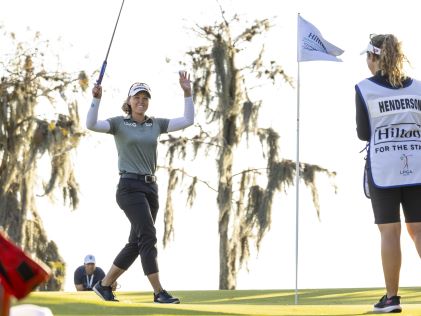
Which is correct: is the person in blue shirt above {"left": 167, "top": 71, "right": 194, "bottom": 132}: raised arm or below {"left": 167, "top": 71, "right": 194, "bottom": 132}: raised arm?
below

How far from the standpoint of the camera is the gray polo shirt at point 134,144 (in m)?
9.30

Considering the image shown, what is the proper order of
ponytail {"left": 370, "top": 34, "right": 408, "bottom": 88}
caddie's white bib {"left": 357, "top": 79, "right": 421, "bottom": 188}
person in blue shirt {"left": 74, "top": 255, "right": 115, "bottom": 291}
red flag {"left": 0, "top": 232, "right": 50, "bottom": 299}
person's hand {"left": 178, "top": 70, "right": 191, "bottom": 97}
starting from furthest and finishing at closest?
1. person in blue shirt {"left": 74, "top": 255, "right": 115, "bottom": 291}
2. person's hand {"left": 178, "top": 70, "right": 191, "bottom": 97}
3. ponytail {"left": 370, "top": 34, "right": 408, "bottom": 88}
4. caddie's white bib {"left": 357, "top": 79, "right": 421, "bottom": 188}
5. red flag {"left": 0, "top": 232, "right": 50, "bottom": 299}

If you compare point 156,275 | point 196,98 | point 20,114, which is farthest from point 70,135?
point 156,275

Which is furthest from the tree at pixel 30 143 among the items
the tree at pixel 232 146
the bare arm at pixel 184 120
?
the bare arm at pixel 184 120

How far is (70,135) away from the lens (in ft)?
87.8

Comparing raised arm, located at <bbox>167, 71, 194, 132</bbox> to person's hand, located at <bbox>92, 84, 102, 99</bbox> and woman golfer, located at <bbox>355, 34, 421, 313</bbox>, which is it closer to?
person's hand, located at <bbox>92, 84, 102, 99</bbox>

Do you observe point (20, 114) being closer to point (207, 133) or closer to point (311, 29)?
point (207, 133)

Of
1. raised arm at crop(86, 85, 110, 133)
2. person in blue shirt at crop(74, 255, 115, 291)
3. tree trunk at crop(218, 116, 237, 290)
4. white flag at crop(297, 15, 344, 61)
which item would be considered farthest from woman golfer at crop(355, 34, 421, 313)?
tree trunk at crop(218, 116, 237, 290)

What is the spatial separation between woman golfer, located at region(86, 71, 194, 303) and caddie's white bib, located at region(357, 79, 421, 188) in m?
1.97

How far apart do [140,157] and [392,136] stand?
2087 millimetres

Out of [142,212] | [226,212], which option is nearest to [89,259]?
[142,212]

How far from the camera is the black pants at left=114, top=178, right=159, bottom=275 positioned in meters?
9.35

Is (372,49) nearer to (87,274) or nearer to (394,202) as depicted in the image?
(394,202)

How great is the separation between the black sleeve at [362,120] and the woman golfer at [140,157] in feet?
6.14
